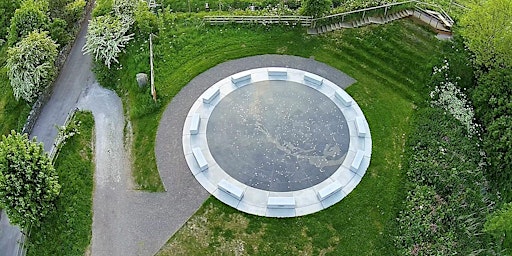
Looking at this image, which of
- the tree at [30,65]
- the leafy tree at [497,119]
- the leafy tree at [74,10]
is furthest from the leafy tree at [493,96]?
the leafy tree at [74,10]

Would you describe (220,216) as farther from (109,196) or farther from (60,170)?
(60,170)

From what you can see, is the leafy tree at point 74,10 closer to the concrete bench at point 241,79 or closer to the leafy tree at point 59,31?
the leafy tree at point 59,31

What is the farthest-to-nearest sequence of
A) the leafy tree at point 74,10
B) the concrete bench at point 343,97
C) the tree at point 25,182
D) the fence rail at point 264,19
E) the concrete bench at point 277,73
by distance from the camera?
the leafy tree at point 74,10
the fence rail at point 264,19
the concrete bench at point 277,73
the concrete bench at point 343,97
the tree at point 25,182

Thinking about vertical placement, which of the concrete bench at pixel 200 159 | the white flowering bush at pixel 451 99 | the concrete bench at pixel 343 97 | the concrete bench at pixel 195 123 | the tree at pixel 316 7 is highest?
the tree at pixel 316 7

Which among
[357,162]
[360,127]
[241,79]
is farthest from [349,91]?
[241,79]

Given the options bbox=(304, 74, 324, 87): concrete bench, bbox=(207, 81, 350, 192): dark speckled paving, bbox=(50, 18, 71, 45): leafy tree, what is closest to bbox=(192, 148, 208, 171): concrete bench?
bbox=(207, 81, 350, 192): dark speckled paving

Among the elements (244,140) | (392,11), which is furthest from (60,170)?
(392,11)
